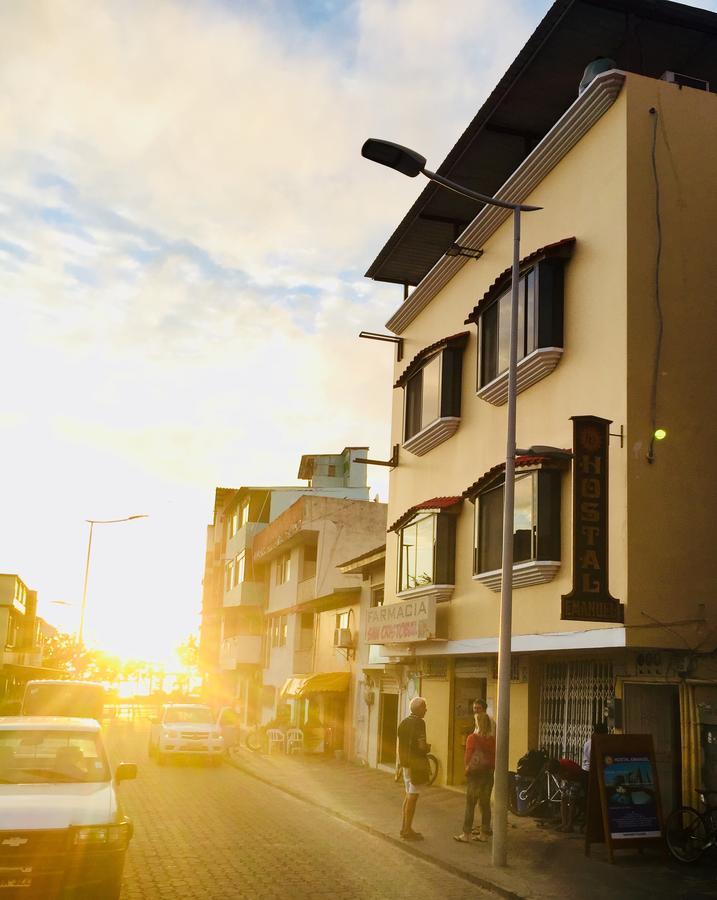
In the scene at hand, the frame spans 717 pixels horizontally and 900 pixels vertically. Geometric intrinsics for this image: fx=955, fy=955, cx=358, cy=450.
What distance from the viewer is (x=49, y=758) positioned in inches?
363

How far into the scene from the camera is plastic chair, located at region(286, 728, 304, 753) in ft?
104

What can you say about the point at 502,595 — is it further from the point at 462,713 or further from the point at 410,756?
the point at 462,713

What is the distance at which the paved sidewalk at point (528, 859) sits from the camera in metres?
10.5

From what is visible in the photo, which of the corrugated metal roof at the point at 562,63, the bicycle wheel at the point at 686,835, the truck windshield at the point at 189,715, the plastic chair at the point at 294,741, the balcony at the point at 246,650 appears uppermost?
the corrugated metal roof at the point at 562,63

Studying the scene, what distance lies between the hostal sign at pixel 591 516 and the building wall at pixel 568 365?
0.53 feet

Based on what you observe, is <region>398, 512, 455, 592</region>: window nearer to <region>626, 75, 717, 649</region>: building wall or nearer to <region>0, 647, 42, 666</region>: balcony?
<region>626, 75, 717, 649</region>: building wall

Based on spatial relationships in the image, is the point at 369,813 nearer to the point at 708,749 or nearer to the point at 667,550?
the point at 708,749

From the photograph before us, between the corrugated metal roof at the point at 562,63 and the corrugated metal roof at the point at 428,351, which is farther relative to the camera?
the corrugated metal roof at the point at 428,351

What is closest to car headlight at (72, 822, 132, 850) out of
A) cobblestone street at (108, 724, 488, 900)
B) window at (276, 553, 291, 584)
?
cobblestone street at (108, 724, 488, 900)

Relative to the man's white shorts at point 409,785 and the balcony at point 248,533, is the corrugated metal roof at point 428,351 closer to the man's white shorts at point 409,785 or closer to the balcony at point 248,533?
the man's white shorts at point 409,785

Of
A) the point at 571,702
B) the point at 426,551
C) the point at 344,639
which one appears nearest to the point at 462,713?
the point at 426,551

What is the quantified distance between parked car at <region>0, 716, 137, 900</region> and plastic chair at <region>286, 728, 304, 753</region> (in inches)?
917

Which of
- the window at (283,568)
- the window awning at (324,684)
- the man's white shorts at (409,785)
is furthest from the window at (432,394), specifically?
the window at (283,568)

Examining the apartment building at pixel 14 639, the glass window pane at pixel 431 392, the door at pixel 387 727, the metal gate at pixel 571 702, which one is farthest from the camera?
the apartment building at pixel 14 639
